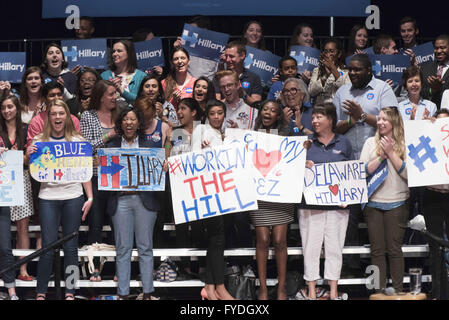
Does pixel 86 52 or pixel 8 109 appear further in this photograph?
pixel 86 52

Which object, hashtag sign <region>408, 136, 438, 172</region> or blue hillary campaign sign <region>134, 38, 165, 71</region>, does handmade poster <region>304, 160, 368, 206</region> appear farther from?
blue hillary campaign sign <region>134, 38, 165, 71</region>

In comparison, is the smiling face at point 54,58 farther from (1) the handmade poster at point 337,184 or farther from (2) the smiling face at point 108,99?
(1) the handmade poster at point 337,184

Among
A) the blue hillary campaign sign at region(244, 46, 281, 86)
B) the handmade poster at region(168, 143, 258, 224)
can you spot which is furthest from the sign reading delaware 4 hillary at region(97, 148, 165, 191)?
the blue hillary campaign sign at region(244, 46, 281, 86)

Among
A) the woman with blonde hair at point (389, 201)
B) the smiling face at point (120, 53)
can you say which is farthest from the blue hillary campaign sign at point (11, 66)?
the woman with blonde hair at point (389, 201)

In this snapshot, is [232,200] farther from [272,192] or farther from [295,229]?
[295,229]

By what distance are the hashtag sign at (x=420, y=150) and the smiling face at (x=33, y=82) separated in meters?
3.52

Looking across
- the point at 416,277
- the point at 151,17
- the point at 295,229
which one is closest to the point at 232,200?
the point at 295,229

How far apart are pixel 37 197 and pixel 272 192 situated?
2.22 m

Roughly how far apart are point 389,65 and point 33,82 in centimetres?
360

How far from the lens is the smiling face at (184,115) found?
7.41 meters

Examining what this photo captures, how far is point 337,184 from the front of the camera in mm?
7043

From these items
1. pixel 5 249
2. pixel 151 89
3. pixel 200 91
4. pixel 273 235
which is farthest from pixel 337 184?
pixel 5 249

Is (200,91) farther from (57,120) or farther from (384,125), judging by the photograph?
(384,125)

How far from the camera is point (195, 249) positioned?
724 centimetres
